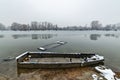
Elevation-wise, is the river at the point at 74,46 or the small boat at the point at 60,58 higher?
the small boat at the point at 60,58

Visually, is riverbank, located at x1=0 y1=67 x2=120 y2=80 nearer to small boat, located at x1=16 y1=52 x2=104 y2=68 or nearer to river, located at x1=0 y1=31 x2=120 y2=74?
small boat, located at x1=16 y1=52 x2=104 y2=68

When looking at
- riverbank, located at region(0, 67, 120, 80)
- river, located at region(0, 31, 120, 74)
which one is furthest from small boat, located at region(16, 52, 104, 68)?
river, located at region(0, 31, 120, 74)

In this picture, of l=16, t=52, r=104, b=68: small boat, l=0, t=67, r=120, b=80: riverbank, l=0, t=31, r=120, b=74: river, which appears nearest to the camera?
l=0, t=67, r=120, b=80: riverbank

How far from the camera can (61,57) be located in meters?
16.8

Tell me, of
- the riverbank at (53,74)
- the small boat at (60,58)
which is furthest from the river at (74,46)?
the riverbank at (53,74)

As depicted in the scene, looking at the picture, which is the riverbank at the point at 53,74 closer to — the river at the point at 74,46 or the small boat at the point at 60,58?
the small boat at the point at 60,58

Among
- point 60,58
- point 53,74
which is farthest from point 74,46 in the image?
point 53,74

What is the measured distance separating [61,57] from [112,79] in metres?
8.01

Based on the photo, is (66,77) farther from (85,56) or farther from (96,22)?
(96,22)

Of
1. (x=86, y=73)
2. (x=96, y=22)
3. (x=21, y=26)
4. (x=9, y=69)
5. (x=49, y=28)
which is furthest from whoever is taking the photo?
(x=96, y=22)

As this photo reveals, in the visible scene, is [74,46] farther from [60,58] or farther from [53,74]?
[53,74]

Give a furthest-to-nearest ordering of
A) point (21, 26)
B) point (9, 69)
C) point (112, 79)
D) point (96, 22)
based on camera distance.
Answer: point (96, 22), point (21, 26), point (9, 69), point (112, 79)

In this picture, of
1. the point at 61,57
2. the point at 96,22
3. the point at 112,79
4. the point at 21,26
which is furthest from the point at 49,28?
the point at 112,79

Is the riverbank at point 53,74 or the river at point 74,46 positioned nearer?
the riverbank at point 53,74
